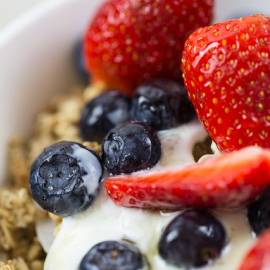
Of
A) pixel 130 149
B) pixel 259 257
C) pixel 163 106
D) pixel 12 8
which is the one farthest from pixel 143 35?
pixel 12 8

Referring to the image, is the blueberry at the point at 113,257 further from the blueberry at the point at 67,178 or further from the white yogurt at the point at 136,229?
the blueberry at the point at 67,178

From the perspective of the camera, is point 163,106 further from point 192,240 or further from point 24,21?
point 24,21

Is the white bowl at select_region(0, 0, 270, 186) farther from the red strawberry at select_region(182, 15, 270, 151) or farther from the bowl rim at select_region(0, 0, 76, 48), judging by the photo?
the red strawberry at select_region(182, 15, 270, 151)

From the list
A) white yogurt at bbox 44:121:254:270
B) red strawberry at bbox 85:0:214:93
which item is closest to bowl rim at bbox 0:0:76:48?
red strawberry at bbox 85:0:214:93

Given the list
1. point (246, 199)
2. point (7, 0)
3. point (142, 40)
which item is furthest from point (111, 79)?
point (7, 0)

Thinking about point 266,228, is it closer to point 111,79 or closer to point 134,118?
point 134,118

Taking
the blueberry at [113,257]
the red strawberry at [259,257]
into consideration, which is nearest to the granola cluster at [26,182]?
the blueberry at [113,257]

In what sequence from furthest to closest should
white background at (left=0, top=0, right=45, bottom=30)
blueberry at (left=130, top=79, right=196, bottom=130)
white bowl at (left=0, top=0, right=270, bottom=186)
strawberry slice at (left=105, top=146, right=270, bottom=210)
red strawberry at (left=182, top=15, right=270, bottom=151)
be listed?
white background at (left=0, top=0, right=45, bottom=30) < white bowl at (left=0, top=0, right=270, bottom=186) < blueberry at (left=130, top=79, right=196, bottom=130) < red strawberry at (left=182, top=15, right=270, bottom=151) < strawberry slice at (left=105, top=146, right=270, bottom=210)
